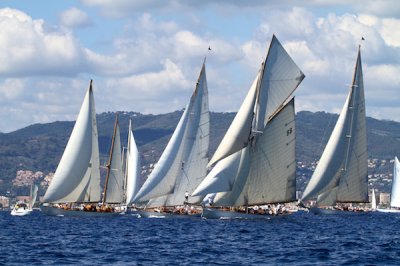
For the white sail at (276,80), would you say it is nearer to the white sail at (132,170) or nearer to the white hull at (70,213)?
the white hull at (70,213)

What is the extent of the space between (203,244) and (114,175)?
5777 cm

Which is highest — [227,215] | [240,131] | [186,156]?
[240,131]

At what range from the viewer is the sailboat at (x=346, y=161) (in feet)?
455

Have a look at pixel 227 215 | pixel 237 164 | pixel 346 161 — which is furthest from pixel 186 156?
pixel 346 161

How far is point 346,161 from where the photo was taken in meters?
141

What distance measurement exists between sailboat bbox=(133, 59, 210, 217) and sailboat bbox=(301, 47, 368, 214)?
80.1 ft

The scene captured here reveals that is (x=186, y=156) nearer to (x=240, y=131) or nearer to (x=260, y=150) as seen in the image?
(x=260, y=150)

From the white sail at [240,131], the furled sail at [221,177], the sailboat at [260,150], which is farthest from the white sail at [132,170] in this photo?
the white sail at [240,131]

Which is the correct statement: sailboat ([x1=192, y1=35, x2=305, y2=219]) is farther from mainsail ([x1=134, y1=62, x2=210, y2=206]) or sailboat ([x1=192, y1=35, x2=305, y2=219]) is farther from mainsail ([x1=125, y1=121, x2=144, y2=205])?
mainsail ([x1=125, y1=121, x2=144, y2=205])

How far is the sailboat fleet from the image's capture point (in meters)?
107

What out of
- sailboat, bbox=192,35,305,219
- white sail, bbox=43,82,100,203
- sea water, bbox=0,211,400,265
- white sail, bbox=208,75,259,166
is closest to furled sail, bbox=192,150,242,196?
sailboat, bbox=192,35,305,219

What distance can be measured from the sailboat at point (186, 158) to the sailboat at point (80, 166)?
7.31 m

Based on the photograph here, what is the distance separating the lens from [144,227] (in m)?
106

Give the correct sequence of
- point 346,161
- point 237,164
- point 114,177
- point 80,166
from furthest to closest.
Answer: point 346,161, point 114,177, point 80,166, point 237,164
